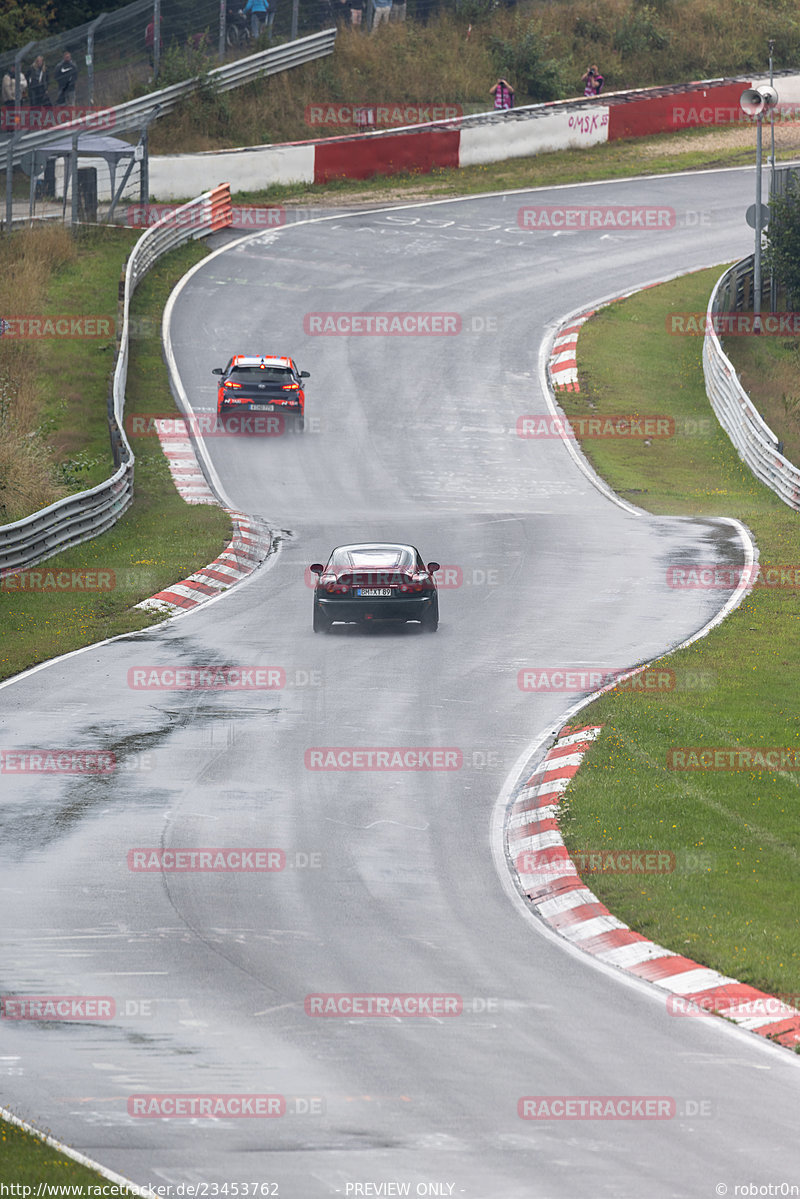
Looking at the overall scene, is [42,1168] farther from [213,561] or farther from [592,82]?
[592,82]

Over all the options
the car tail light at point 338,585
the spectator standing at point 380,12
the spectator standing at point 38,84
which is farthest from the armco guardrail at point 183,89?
the car tail light at point 338,585

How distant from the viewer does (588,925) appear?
11.9 metres

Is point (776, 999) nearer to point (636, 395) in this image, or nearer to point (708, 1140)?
point (708, 1140)

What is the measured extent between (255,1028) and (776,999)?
11.3ft

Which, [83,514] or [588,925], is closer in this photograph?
[588,925]

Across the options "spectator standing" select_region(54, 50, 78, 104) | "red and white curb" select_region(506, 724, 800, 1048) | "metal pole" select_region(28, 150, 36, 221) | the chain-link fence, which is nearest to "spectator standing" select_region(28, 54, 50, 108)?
the chain-link fence

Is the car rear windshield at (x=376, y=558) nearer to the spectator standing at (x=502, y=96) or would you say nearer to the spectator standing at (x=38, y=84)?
the spectator standing at (x=38, y=84)

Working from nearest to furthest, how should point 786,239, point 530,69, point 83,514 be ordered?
1. point 83,514
2. point 786,239
3. point 530,69

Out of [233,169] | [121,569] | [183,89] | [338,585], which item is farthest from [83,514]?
[183,89]

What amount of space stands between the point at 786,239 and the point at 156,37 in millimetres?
24555

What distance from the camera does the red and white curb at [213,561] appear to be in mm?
24172

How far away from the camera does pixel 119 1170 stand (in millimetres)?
8133

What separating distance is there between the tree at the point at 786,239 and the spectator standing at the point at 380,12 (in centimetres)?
2526

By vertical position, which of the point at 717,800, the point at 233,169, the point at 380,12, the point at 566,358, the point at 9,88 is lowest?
the point at 717,800
